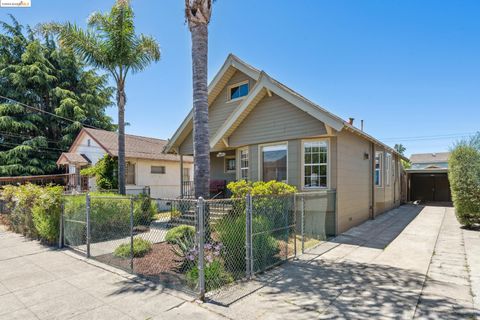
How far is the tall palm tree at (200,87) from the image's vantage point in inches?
243

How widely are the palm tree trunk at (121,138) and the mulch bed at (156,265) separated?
6107 millimetres

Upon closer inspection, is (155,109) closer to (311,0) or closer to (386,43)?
(311,0)

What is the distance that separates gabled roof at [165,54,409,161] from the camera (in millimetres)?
8211

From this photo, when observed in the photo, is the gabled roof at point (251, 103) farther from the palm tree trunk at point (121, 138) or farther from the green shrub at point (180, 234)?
the green shrub at point (180, 234)

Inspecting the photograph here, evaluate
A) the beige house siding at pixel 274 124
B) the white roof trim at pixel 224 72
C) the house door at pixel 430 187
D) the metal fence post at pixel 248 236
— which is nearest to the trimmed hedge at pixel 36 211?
the white roof trim at pixel 224 72

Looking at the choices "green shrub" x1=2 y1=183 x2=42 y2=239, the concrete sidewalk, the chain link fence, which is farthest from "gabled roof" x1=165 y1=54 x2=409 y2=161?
the concrete sidewalk

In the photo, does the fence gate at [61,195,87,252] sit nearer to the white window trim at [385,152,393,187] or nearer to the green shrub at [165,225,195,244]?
the green shrub at [165,225,195,244]

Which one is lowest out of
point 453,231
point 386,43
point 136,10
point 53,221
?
point 453,231

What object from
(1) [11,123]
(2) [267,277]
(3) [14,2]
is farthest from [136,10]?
(1) [11,123]

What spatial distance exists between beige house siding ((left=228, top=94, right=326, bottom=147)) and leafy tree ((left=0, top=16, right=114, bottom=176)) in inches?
924

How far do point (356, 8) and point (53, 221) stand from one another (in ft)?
42.8

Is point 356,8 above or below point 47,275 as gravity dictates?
above

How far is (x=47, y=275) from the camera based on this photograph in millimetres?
5402


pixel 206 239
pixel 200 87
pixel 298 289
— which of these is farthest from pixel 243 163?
pixel 298 289
